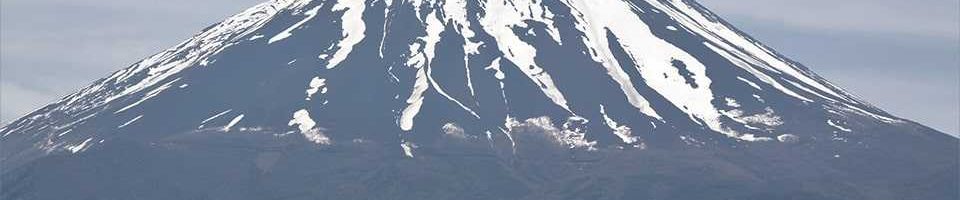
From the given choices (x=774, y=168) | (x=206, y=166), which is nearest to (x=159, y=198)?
(x=206, y=166)

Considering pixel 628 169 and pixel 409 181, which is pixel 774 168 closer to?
pixel 628 169

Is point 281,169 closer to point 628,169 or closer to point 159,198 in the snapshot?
point 159,198

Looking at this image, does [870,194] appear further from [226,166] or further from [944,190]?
[226,166]

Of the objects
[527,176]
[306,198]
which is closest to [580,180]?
[527,176]

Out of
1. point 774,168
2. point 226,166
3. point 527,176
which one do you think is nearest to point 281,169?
point 226,166

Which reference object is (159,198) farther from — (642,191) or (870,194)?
(870,194)
